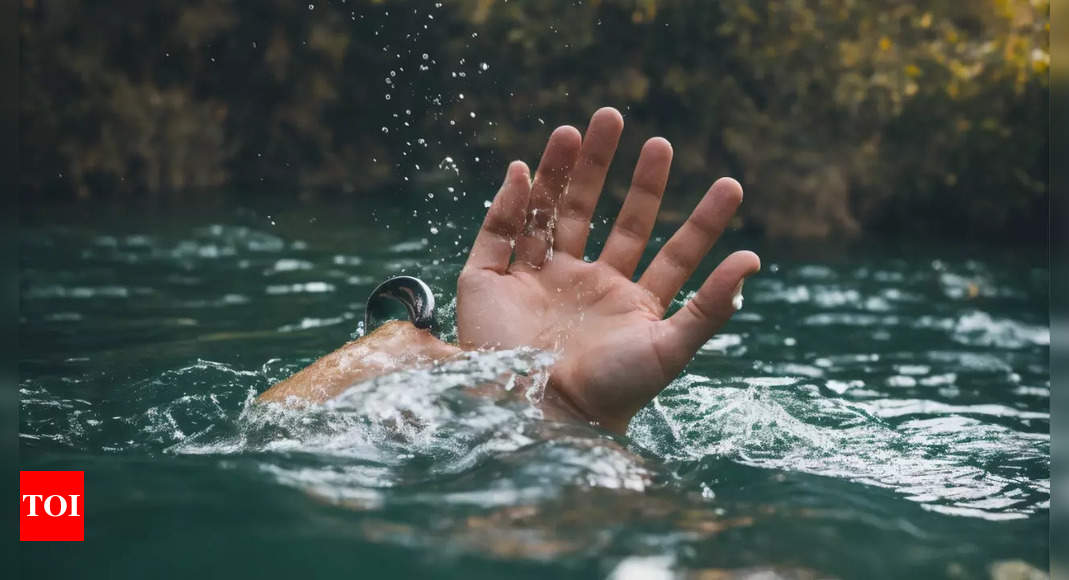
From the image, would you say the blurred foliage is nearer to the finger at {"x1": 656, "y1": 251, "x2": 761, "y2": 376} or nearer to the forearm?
the forearm

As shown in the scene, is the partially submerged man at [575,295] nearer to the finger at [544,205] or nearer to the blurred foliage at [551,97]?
the finger at [544,205]

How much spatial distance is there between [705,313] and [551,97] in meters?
9.32

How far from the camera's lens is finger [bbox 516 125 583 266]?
3.01 m

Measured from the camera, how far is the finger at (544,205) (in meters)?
3.01

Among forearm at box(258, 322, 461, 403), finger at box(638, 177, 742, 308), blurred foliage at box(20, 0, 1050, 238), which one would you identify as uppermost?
blurred foliage at box(20, 0, 1050, 238)

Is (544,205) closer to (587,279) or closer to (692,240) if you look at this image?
(587,279)

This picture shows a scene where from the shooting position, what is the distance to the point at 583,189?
3059mm

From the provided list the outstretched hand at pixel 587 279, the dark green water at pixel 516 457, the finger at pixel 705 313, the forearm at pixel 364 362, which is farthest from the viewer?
the forearm at pixel 364 362

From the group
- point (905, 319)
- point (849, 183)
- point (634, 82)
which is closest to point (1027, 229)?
point (849, 183)

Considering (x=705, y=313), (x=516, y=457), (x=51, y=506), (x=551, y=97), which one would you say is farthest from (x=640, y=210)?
(x=551, y=97)

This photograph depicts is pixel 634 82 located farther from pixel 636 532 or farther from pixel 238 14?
pixel 636 532

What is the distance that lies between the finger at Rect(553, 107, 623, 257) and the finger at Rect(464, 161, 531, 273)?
0.13 metres

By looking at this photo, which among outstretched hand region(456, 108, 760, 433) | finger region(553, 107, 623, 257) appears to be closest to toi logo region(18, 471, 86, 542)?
outstretched hand region(456, 108, 760, 433)

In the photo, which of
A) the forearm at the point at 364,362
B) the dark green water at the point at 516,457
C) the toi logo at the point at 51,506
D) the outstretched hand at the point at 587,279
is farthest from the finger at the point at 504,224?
the toi logo at the point at 51,506
